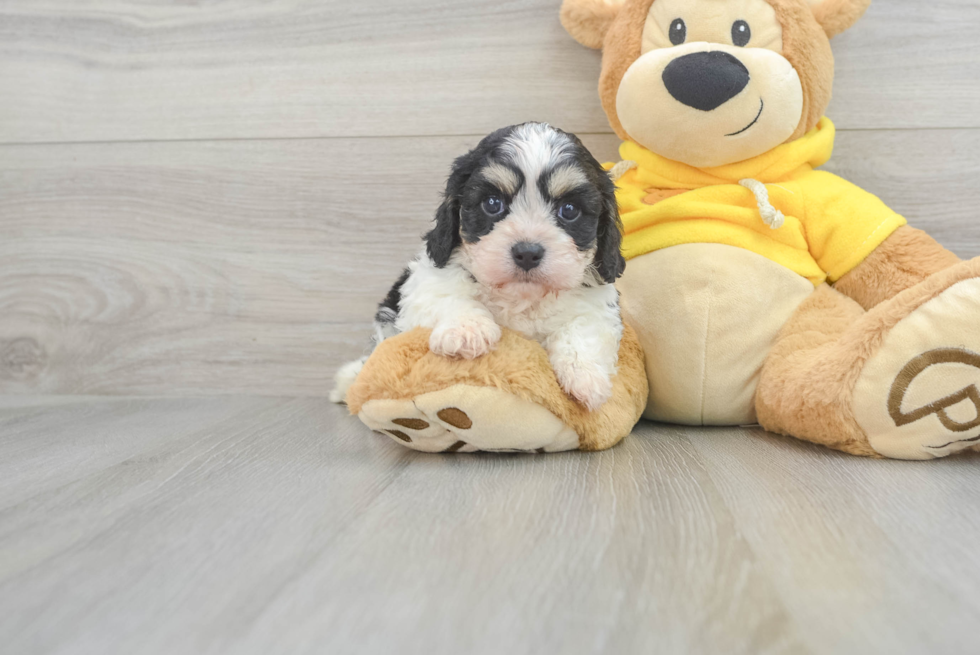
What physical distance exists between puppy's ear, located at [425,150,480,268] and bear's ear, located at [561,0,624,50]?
1.83 feet

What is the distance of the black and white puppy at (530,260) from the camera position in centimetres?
121

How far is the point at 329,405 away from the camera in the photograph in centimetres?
192

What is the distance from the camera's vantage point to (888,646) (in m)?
0.65

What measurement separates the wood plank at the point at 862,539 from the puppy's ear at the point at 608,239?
40 cm

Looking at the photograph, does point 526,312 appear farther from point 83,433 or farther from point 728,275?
point 83,433

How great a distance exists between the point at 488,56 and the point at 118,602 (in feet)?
5.15

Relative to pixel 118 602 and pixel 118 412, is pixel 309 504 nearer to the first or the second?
pixel 118 602

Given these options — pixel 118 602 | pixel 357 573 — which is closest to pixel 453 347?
pixel 357 573

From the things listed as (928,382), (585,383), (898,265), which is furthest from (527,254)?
(898,265)

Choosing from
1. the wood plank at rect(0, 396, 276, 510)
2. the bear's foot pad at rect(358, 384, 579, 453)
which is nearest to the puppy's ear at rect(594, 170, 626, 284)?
the bear's foot pad at rect(358, 384, 579, 453)

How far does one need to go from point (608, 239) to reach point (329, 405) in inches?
39.1

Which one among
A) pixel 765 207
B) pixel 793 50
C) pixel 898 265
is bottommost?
pixel 898 265

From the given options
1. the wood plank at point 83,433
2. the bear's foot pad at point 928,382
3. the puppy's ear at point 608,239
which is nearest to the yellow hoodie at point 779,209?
the puppy's ear at point 608,239

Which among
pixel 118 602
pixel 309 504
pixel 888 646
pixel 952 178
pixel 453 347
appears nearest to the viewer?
pixel 888 646
